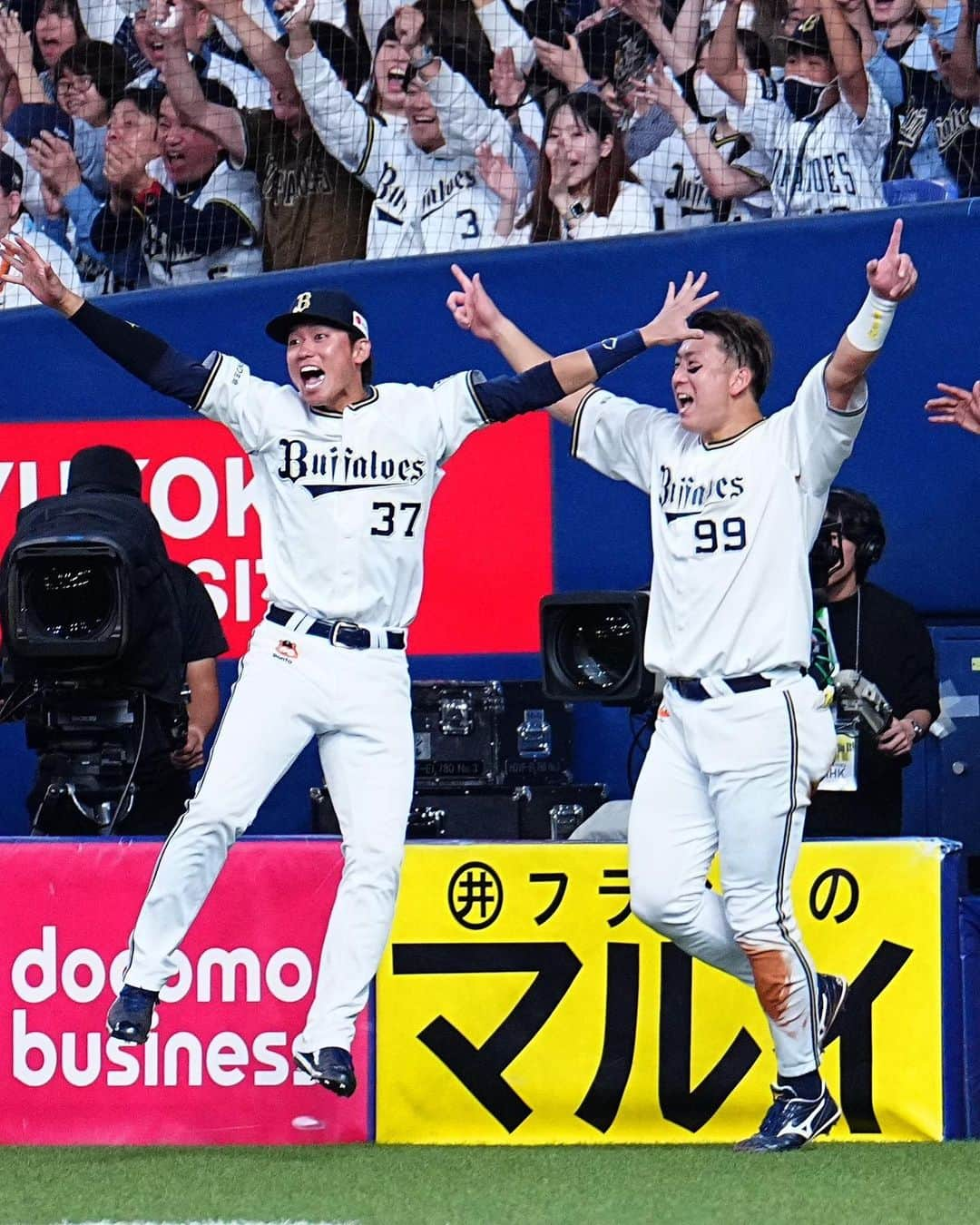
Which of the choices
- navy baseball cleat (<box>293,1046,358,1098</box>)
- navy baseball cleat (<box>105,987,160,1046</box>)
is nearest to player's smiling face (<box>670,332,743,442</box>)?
navy baseball cleat (<box>293,1046,358,1098</box>)

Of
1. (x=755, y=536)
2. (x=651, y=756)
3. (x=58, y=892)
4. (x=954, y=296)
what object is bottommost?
(x=58, y=892)

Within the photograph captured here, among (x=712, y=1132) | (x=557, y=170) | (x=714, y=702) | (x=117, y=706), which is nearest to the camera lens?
(x=714, y=702)

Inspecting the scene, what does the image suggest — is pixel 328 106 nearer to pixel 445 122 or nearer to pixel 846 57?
pixel 445 122

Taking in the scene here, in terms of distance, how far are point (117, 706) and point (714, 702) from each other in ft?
5.93

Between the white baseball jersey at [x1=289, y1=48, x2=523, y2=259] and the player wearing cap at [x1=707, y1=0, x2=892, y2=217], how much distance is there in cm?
91

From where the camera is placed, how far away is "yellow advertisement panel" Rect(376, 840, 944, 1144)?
4824 millimetres

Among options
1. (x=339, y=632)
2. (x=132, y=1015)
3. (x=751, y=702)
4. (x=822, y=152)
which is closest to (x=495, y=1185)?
(x=132, y=1015)

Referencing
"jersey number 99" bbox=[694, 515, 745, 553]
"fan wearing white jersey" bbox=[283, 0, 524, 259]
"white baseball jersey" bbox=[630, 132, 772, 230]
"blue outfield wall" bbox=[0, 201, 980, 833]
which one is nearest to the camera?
"jersey number 99" bbox=[694, 515, 745, 553]

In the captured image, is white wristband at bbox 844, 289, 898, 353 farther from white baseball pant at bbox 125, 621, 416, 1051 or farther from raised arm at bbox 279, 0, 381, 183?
raised arm at bbox 279, 0, 381, 183

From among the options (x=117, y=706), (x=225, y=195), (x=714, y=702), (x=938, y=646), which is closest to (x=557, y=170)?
(x=225, y=195)

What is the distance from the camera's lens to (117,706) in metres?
5.47

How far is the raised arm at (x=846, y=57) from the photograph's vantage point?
6879mm

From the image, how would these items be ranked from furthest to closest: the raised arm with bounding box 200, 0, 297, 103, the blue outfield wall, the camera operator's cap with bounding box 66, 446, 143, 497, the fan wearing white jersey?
the raised arm with bounding box 200, 0, 297, 103, the fan wearing white jersey, the blue outfield wall, the camera operator's cap with bounding box 66, 446, 143, 497

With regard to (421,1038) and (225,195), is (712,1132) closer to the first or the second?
(421,1038)
